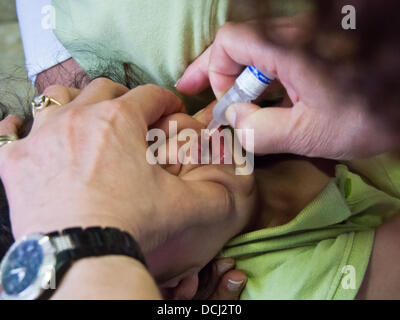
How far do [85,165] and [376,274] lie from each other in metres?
0.51

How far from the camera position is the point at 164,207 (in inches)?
20.8

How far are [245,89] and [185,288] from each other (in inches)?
12.6

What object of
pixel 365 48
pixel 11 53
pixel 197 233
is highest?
pixel 365 48

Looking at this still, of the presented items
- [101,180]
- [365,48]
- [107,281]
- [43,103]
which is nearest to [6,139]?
[43,103]

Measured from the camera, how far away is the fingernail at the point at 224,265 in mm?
726

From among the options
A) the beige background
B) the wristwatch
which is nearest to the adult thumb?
the wristwatch

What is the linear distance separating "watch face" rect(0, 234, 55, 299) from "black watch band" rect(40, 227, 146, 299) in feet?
0.03

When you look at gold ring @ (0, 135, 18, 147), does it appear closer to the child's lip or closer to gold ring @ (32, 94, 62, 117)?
gold ring @ (32, 94, 62, 117)

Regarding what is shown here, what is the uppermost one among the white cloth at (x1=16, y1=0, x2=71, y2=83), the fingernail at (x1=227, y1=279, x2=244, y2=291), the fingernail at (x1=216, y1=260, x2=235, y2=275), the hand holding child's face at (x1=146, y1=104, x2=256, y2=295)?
the white cloth at (x1=16, y1=0, x2=71, y2=83)

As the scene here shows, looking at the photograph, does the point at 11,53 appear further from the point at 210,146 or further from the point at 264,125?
the point at 264,125

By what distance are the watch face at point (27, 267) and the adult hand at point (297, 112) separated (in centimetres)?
31

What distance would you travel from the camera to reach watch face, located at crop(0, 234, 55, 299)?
0.44m

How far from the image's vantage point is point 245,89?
63cm
